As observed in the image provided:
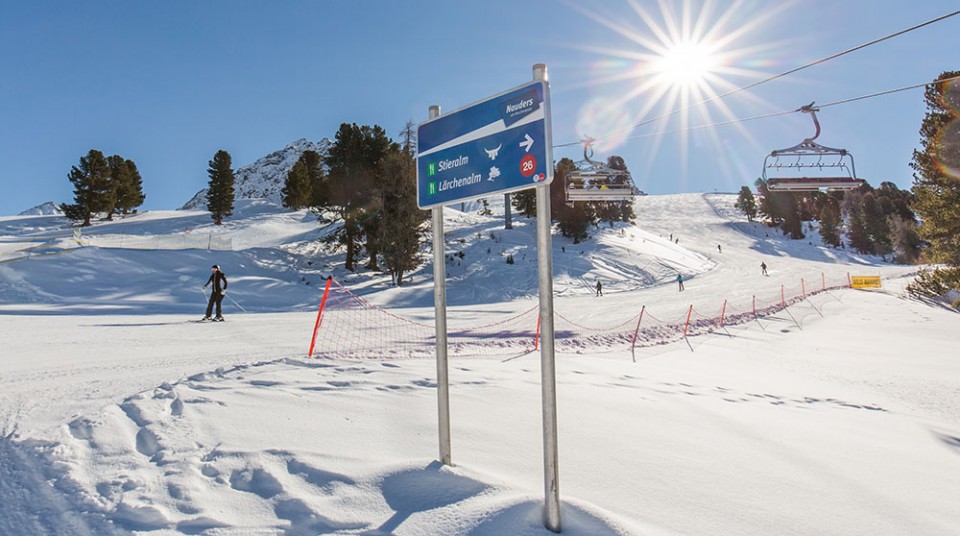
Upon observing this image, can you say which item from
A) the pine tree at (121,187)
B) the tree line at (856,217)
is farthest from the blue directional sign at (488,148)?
the tree line at (856,217)

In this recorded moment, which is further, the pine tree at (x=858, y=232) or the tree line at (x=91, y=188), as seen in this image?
the pine tree at (x=858, y=232)

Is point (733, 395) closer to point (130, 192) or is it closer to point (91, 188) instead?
point (91, 188)

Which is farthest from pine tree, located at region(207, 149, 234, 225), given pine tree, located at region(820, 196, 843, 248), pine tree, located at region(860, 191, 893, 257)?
pine tree, located at region(860, 191, 893, 257)

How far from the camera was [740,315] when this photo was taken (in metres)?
20.4

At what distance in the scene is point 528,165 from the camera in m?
2.44

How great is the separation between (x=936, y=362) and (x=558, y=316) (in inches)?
440

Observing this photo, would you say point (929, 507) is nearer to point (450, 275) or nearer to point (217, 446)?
point (217, 446)

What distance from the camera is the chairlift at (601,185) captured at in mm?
16656

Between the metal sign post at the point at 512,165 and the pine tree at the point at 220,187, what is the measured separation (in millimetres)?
49275

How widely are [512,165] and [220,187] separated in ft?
166

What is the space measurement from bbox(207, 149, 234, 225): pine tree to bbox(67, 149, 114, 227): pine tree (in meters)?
8.69

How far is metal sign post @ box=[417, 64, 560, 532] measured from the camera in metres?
2.42

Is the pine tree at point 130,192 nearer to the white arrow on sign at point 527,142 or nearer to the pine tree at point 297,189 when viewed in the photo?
the pine tree at point 297,189

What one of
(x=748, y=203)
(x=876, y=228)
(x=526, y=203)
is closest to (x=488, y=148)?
(x=526, y=203)
